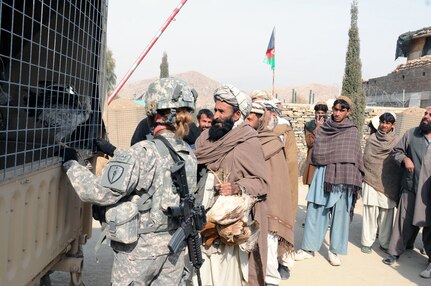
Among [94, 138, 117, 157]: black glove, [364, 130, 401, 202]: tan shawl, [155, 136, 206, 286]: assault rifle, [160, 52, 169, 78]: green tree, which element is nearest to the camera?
[155, 136, 206, 286]: assault rifle

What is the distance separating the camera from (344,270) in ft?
15.4

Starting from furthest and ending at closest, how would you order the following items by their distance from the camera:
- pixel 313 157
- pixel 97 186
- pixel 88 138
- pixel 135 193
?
pixel 313 157 → pixel 88 138 → pixel 135 193 → pixel 97 186

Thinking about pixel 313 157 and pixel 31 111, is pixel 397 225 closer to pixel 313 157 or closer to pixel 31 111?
pixel 313 157

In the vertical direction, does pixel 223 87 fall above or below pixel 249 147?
above

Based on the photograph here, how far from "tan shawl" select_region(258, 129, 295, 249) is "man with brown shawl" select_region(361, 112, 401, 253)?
6.92 feet

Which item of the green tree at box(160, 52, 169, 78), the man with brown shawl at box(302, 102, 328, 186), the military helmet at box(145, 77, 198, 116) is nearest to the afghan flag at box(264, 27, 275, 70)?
the man with brown shawl at box(302, 102, 328, 186)

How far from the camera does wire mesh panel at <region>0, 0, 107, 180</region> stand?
7.55 feet

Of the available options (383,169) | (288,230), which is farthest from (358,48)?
(288,230)

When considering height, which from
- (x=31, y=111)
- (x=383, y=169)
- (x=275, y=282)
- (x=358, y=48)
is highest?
(x=358, y=48)

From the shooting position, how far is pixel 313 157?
4.99 meters

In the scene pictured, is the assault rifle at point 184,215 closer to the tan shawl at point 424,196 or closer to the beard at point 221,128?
the beard at point 221,128

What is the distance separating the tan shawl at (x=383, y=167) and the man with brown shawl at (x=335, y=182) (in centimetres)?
61

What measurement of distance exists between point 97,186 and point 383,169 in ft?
13.7

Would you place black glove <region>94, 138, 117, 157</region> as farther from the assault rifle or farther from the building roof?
the building roof
